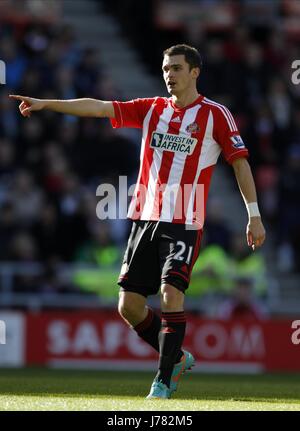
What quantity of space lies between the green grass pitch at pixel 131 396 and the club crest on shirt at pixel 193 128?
1.88 meters

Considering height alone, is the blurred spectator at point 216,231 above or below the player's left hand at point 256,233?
below

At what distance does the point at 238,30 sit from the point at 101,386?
1157cm

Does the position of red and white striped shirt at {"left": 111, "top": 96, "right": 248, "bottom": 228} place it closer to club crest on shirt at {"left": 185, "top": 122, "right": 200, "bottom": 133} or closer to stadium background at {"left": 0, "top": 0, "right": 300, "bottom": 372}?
club crest on shirt at {"left": 185, "top": 122, "right": 200, "bottom": 133}

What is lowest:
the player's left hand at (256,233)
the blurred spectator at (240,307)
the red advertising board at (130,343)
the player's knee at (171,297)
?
the red advertising board at (130,343)

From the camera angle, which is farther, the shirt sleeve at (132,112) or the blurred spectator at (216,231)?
the blurred spectator at (216,231)

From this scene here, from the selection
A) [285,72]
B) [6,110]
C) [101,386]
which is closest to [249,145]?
[285,72]

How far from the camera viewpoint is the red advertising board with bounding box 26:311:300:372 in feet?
51.5

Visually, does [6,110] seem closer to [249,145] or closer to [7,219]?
[7,219]

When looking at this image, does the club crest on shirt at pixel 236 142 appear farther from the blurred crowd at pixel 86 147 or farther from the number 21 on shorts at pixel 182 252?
the blurred crowd at pixel 86 147

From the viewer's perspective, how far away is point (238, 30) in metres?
20.8

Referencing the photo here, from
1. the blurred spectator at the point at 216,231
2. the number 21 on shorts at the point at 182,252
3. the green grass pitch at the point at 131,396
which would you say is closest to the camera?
the green grass pitch at the point at 131,396

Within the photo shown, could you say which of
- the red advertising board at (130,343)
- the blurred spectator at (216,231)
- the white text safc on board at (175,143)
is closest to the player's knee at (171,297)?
the white text safc on board at (175,143)

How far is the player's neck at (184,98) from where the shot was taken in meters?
9.02

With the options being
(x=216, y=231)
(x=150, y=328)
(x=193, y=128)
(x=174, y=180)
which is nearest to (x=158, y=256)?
(x=174, y=180)
